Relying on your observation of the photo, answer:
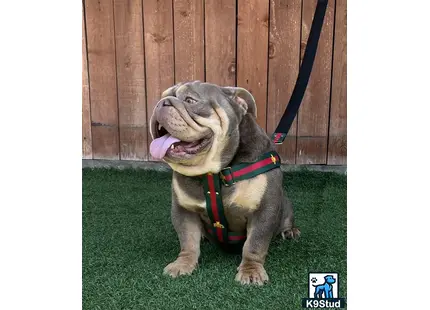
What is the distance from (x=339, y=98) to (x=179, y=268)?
0.84 m

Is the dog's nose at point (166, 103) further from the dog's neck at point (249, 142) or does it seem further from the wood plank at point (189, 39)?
the wood plank at point (189, 39)

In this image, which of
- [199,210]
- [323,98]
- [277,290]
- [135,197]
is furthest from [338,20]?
[135,197]

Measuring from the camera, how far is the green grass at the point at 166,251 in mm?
1386

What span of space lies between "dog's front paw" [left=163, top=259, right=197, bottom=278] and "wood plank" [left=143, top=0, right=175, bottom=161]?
56 cm

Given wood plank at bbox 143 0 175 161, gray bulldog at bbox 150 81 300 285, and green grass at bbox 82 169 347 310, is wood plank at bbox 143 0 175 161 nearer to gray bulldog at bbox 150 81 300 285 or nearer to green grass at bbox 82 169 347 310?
green grass at bbox 82 169 347 310

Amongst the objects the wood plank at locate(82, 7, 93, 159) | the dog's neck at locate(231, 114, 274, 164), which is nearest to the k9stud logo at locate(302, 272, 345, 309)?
the dog's neck at locate(231, 114, 274, 164)

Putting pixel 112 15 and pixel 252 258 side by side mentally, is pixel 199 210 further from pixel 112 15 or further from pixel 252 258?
pixel 112 15

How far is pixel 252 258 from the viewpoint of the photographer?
154 cm

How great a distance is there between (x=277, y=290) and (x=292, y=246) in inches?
14.1

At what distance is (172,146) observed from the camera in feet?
4.57

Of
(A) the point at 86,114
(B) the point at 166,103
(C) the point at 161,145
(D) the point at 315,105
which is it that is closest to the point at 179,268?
(C) the point at 161,145

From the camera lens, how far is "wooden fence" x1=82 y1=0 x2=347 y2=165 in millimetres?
1749

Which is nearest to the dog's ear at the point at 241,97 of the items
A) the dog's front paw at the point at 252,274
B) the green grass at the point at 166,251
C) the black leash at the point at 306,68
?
the black leash at the point at 306,68

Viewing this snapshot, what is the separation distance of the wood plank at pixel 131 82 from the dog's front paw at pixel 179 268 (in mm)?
608
